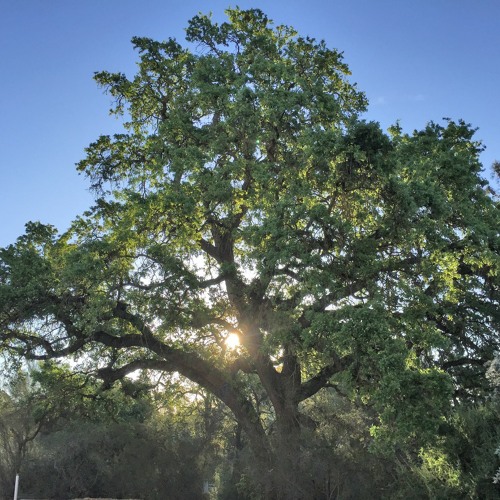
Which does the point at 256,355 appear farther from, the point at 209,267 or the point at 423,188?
the point at 423,188

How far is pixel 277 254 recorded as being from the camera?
39.0 ft

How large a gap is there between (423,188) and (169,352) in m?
8.38

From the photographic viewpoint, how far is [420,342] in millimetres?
11695

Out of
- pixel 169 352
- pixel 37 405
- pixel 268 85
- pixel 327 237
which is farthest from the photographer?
pixel 37 405

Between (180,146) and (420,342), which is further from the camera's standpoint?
(180,146)

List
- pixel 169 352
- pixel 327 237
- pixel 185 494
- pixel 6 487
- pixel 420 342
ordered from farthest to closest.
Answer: pixel 185 494 < pixel 6 487 < pixel 169 352 < pixel 327 237 < pixel 420 342

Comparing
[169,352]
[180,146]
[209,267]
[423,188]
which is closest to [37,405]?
[169,352]

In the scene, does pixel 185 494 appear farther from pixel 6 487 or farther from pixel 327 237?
pixel 327 237

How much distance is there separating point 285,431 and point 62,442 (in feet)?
36.1

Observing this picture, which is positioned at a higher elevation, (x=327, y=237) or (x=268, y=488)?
(x=327, y=237)

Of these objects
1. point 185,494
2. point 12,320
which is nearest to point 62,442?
point 185,494

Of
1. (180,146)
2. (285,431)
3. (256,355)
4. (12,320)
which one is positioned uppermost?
(180,146)

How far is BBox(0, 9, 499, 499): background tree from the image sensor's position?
11.9 meters

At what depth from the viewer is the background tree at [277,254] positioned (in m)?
11.9
